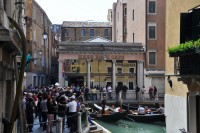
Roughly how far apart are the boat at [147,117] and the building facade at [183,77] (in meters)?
12.1

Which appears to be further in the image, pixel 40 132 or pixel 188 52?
pixel 40 132

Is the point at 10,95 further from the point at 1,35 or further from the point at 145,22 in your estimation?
the point at 145,22

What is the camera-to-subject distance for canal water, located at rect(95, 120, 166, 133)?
88.9 feet

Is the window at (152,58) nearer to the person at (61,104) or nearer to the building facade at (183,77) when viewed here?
the building facade at (183,77)

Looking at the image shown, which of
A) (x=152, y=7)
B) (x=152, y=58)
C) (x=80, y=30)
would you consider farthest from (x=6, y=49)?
(x=80, y=30)

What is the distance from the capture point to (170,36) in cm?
1597

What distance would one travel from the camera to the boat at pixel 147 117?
93.2 feet

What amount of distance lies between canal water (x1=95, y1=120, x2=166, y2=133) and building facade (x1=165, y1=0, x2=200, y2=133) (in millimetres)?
10885

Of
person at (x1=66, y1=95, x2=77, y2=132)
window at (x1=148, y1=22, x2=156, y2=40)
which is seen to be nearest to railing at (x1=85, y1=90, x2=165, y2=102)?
window at (x1=148, y1=22, x2=156, y2=40)

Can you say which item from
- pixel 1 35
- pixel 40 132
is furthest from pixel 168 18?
pixel 1 35

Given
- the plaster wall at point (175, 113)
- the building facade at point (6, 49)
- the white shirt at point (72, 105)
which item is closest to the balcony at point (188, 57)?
the plaster wall at point (175, 113)

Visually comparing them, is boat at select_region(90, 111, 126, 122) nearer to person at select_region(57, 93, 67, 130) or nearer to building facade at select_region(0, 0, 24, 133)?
person at select_region(57, 93, 67, 130)

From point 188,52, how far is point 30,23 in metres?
25.4

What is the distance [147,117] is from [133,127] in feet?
3.77
